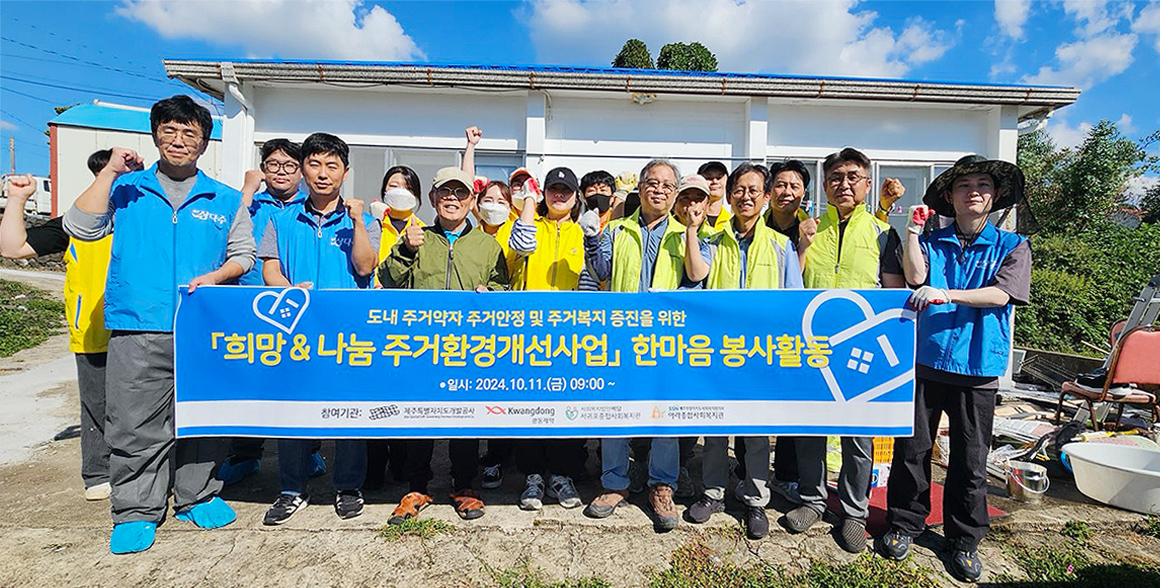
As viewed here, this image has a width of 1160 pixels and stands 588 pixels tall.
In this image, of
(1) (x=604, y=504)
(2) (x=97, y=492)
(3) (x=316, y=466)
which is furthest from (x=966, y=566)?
(2) (x=97, y=492)

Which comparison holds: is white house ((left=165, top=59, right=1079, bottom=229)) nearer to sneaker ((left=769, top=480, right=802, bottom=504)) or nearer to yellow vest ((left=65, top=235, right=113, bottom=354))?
yellow vest ((left=65, top=235, right=113, bottom=354))

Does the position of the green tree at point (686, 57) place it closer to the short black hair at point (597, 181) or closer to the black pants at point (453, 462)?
the short black hair at point (597, 181)

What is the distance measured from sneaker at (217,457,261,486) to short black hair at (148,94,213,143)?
216cm

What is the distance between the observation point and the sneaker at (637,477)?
3602mm

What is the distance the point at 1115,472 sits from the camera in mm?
3309

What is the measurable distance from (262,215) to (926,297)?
11.8 feet

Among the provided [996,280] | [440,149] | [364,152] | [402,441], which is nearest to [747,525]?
[996,280]

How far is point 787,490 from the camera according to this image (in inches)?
136

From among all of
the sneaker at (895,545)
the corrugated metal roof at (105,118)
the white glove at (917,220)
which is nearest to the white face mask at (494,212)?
the white glove at (917,220)

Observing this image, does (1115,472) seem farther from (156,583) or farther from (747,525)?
(156,583)

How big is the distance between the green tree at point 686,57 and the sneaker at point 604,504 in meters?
21.7

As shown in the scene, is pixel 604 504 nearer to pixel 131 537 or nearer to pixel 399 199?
pixel 399 199

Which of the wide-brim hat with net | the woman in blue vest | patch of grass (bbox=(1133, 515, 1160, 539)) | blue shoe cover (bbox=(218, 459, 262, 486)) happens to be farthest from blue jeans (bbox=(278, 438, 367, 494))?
patch of grass (bbox=(1133, 515, 1160, 539))

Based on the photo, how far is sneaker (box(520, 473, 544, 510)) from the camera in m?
3.27
